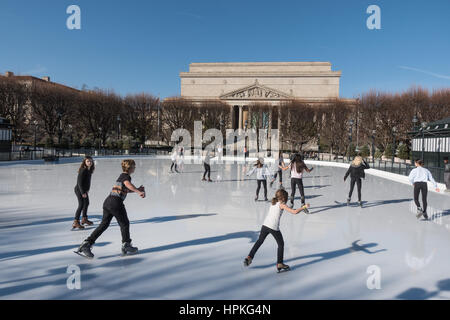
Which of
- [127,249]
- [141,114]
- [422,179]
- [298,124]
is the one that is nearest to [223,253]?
[127,249]

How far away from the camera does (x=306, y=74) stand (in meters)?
66.5

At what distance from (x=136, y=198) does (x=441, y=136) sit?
714 inches

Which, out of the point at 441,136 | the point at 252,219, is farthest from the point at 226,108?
the point at 252,219

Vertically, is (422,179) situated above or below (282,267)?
above

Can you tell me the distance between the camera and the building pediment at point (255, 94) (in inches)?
2509

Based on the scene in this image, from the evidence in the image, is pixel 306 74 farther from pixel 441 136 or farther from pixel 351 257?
pixel 351 257

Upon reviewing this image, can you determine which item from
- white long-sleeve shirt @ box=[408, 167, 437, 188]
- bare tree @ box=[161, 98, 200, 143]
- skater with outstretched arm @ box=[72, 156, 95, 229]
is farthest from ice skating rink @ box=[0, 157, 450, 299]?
bare tree @ box=[161, 98, 200, 143]

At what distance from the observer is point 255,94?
64.9 m

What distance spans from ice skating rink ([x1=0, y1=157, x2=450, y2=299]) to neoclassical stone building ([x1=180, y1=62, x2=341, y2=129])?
56.3 metres

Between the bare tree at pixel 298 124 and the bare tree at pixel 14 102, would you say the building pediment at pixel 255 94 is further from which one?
the bare tree at pixel 14 102

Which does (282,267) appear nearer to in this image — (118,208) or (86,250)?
(118,208)

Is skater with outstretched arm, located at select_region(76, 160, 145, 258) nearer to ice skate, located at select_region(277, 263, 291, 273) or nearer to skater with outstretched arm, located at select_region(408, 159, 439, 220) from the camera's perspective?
ice skate, located at select_region(277, 263, 291, 273)

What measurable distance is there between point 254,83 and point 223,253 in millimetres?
62333
